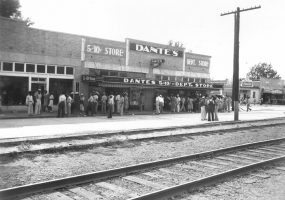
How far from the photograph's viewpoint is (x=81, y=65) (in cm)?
2750

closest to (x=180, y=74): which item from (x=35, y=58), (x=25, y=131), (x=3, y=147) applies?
(x=35, y=58)

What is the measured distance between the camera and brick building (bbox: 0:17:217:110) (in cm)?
2391

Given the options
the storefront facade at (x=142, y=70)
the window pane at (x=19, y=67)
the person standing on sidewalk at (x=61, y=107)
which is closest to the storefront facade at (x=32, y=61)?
the window pane at (x=19, y=67)

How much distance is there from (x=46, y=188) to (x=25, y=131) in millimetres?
8991

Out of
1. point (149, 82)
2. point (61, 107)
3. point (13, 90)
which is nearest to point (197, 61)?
point (149, 82)

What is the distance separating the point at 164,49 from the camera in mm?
34938

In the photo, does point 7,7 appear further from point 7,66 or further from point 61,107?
point 61,107

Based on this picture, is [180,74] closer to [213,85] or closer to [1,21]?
[213,85]

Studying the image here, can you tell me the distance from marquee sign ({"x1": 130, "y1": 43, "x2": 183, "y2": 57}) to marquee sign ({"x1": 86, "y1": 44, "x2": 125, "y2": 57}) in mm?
1501

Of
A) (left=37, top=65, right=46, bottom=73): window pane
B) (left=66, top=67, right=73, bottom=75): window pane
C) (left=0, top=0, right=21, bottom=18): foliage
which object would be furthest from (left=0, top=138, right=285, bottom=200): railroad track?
(left=0, top=0, right=21, bottom=18): foliage

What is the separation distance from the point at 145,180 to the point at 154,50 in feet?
87.9

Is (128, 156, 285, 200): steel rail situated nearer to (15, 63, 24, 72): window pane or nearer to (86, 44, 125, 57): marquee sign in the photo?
(15, 63, 24, 72): window pane

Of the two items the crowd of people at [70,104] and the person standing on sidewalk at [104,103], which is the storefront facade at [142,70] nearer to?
the person standing on sidewalk at [104,103]

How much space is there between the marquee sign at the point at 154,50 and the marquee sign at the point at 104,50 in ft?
4.92
